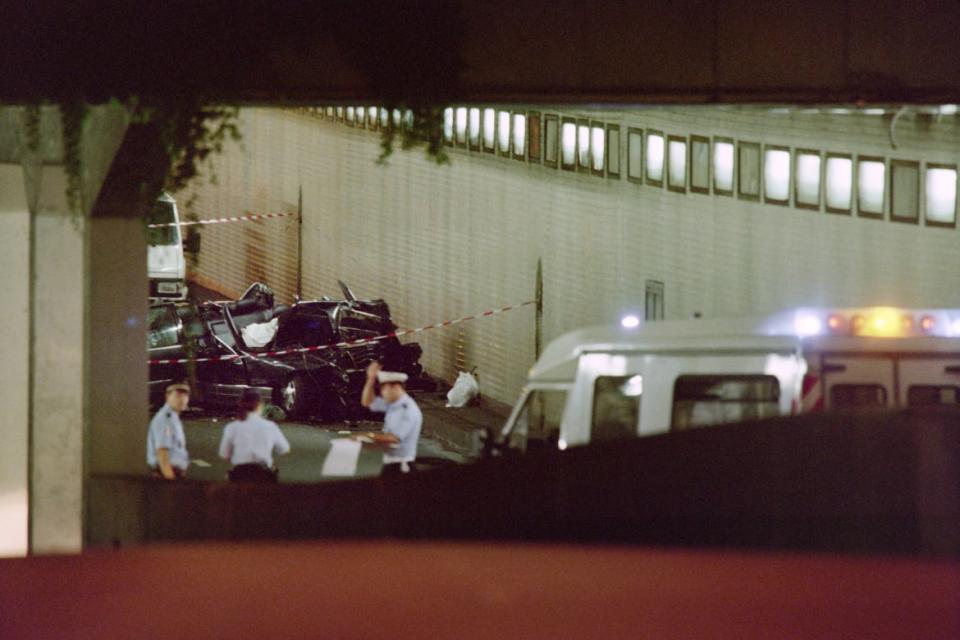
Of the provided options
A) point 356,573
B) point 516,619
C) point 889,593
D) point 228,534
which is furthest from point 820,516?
point 228,534

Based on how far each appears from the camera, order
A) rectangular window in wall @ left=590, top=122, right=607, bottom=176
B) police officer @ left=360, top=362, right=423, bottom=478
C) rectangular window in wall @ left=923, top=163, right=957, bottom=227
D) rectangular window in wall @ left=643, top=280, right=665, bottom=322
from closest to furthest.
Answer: police officer @ left=360, top=362, right=423, bottom=478
rectangular window in wall @ left=923, top=163, right=957, bottom=227
rectangular window in wall @ left=643, top=280, right=665, bottom=322
rectangular window in wall @ left=590, top=122, right=607, bottom=176

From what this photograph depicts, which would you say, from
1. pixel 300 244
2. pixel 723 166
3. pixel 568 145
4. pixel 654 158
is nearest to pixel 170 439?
pixel 723 166

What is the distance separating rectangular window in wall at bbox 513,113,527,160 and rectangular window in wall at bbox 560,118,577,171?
3.99ft

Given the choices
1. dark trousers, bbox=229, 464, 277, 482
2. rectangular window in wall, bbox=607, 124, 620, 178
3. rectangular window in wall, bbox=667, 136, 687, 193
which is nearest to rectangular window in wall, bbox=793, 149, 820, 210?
rectangular window in wall, bbox=667, 136, 687, 193

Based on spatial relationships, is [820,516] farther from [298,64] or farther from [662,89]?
[298,64]

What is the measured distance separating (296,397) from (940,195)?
10.2 meters

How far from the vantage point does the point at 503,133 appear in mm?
26609

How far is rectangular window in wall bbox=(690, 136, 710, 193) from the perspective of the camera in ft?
69.5

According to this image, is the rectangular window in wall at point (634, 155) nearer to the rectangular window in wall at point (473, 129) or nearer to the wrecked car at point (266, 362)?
the wrecked car at point (266, 362)

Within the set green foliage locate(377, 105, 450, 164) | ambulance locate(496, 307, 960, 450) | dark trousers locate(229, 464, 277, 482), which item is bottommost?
dark trousers locate(229, 464, 277, 482)

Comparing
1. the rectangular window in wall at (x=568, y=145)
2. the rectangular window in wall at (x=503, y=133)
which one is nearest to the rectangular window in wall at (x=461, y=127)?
the rectangular window in wall at (x=503, y=133)

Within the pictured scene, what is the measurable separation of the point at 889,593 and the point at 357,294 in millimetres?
23346

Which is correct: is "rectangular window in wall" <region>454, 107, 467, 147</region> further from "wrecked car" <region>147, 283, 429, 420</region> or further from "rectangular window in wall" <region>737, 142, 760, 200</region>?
"rectangular window in wall" <region>737, 142, 760, 200</region>

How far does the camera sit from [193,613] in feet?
29.8
